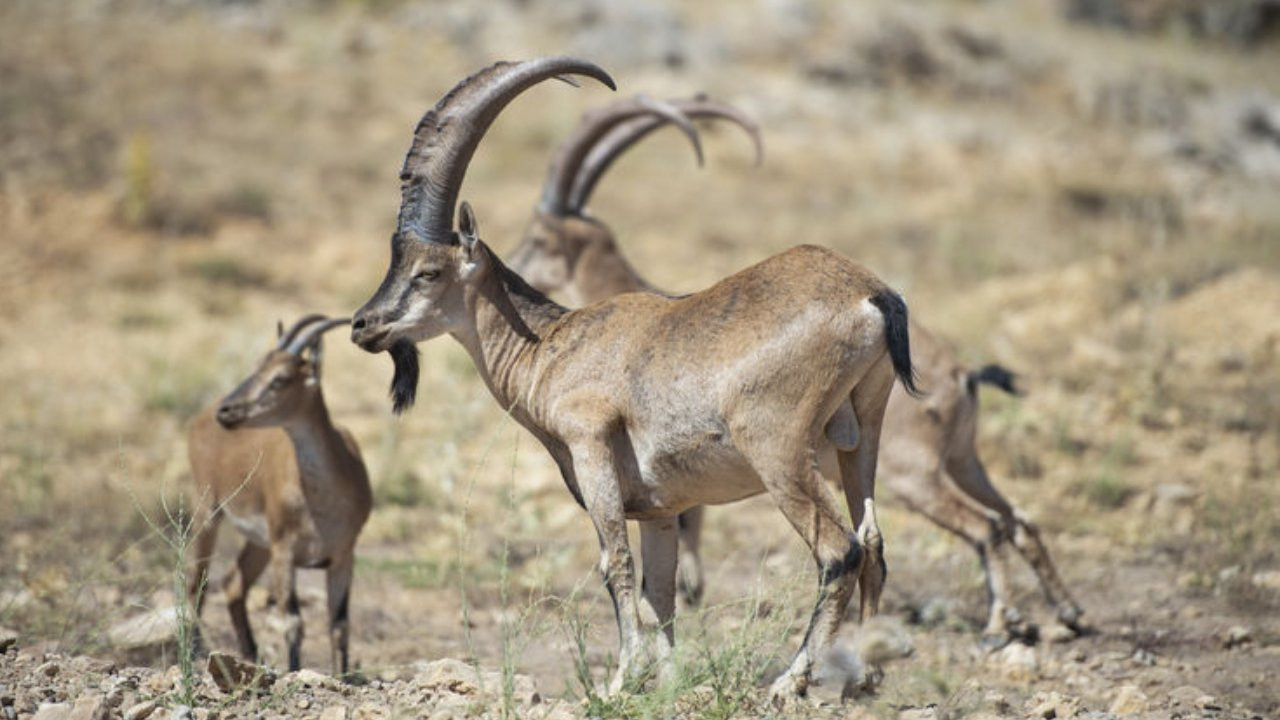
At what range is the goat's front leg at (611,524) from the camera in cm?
573

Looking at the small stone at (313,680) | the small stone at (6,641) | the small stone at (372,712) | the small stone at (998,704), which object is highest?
the small stone at (6,641)

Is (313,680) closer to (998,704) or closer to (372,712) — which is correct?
(372,712)

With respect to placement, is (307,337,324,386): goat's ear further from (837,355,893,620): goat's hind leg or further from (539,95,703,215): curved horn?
(837,355,893,620): goat's hind leg

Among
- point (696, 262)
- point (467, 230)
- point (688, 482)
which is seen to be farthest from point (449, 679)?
point (696, 262)

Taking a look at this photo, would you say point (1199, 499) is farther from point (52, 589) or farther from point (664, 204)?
point (664, 204)

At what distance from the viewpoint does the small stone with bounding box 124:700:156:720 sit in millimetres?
5191

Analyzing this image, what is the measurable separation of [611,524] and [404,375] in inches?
55.0

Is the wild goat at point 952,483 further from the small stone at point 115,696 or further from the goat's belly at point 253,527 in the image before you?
the small stone at point 115,696

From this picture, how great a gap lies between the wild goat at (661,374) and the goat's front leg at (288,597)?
1.79 meters

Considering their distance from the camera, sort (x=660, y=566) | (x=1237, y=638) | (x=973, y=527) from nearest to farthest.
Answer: (x=660, y=566) < (x=1237, y=638) < (x=973, y=527)

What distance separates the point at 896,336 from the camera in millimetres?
5426

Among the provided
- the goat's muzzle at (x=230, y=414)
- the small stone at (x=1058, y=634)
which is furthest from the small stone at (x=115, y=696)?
the small stone at (x=1058, y=634)

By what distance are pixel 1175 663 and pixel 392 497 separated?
18.2 ft

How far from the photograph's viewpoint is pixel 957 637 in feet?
26.5
